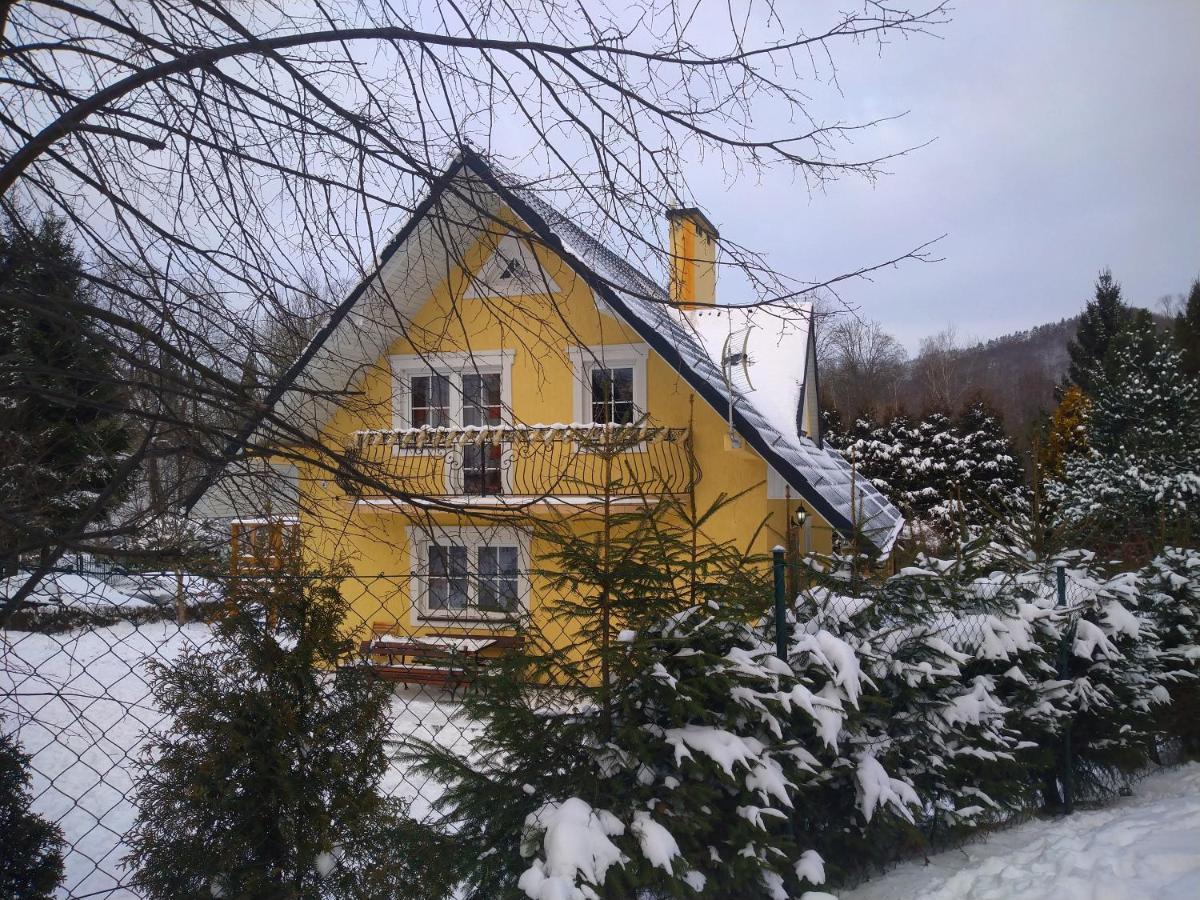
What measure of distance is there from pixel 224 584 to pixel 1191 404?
19.1 metres

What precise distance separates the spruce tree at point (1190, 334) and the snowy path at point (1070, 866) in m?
17.7

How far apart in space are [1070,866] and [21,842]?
4047mm

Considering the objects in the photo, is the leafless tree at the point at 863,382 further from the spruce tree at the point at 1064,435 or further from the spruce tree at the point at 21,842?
the spruce tree at the point at 21,842

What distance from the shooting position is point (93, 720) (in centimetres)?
438

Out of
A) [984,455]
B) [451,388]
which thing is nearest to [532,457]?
[451,388]

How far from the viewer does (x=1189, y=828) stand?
4.20 meters

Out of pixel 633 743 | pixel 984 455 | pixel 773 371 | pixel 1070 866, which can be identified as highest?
pixel 984 455

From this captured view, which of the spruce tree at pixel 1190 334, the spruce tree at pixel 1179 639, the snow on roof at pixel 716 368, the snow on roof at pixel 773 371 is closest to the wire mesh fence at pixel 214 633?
the snow on roof at pixel 716 368

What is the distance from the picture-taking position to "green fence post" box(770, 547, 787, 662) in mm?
3205

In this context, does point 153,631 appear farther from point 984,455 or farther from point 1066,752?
point 984,455

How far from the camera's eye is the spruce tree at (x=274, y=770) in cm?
211

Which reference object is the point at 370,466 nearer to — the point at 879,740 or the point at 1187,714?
the point at 879,740

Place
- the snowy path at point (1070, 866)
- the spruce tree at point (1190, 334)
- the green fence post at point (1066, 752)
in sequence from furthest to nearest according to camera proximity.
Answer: the spruce tree at point (1190, 334)
the green fence post at point (1066, 752)
the snowy path at point (1070, 866)

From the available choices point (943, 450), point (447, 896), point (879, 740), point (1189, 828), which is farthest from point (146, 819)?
point (943, 450)
